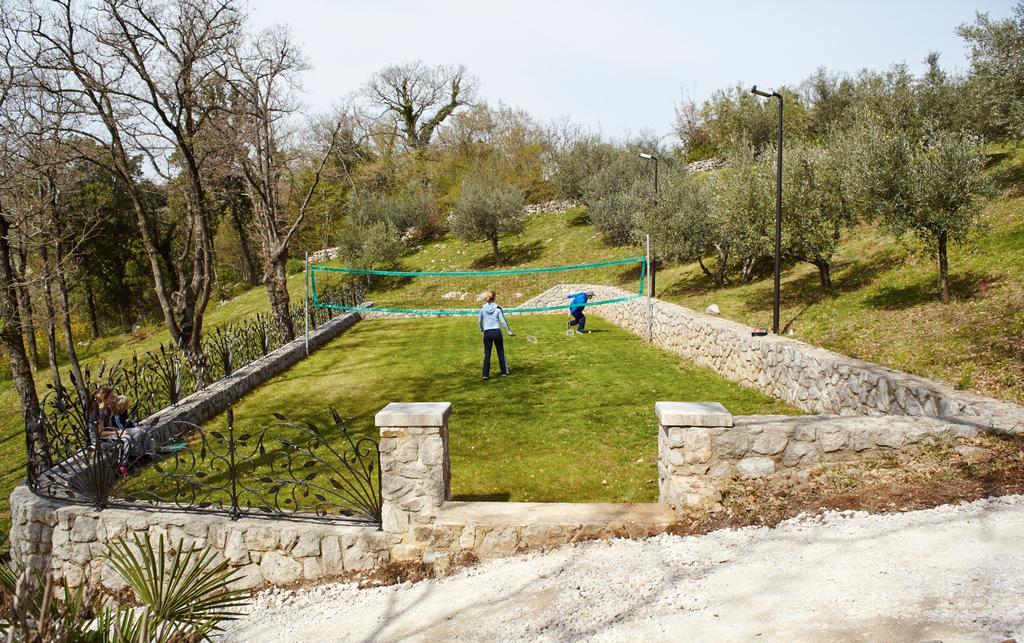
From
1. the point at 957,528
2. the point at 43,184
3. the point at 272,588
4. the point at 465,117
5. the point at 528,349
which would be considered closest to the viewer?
the point at 957,528

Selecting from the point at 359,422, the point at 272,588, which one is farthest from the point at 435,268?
the point at 272,588

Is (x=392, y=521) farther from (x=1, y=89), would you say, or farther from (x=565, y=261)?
(x=565, y=261)

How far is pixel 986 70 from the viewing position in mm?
19016

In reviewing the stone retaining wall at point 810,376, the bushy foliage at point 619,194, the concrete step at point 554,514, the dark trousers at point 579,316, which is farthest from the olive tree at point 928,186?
the bushy foliage at point 619,194

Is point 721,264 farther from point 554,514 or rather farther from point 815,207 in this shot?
point 554,514

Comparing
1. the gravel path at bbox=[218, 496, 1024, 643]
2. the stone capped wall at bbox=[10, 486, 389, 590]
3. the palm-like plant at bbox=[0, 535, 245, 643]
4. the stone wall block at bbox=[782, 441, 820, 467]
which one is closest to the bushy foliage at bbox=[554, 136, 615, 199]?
the stone wall block at bbox=[782, 441, 820, 467]

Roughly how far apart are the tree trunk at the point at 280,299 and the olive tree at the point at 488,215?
558 inches

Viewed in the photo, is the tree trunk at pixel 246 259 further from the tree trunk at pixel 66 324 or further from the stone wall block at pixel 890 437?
the stone wall block at pixel 890 437

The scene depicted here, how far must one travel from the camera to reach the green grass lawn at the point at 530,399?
23.2ft

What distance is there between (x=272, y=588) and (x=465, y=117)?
5043 cm

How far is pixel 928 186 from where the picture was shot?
11078 millimetres

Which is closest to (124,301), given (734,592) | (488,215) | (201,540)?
(488,215)

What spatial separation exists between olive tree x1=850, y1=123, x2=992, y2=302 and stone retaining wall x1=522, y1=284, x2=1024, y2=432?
143 inches

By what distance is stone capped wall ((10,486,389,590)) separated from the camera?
18.0 ft
